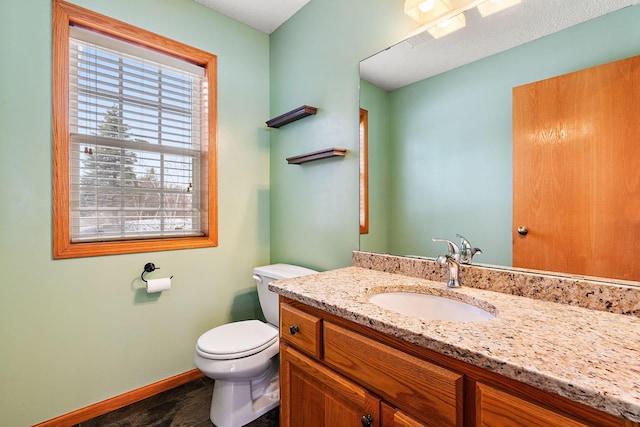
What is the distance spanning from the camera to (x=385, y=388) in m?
0.82

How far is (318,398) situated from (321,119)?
1519 millimetres

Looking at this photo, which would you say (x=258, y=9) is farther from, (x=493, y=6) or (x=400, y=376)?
(x=400, y=376)

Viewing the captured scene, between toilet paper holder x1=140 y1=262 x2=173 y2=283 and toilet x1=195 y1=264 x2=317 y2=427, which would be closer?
toilet x1=195 y1=264 x2=317 y2=427

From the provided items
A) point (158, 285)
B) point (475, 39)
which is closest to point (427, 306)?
point (475, 39)

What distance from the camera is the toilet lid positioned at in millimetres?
1466

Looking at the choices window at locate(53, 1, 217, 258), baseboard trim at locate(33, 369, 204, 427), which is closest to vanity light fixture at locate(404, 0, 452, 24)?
window at locate(53, 1, 217, 258)

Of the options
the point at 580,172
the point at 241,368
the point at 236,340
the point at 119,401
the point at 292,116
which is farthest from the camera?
the point at 292,116

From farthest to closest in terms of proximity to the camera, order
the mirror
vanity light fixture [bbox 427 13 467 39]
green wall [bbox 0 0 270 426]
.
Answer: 1. green wall [bbox 0 0 270 426]
2. vanity light fixture [bbox 427 13 467 39]
3. the mirror

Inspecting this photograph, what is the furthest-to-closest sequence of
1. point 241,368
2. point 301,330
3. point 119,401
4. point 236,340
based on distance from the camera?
point 119,401 → point 236,340 → point 241,368 → point 301,330

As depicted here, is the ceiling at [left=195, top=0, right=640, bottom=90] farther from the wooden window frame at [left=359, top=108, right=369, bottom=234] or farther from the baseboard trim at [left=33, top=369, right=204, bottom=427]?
the baseboard trim at [left=33, top=369, right=204, bottom=427]

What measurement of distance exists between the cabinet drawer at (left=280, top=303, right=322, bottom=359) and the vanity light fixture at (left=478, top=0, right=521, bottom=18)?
1376 mm

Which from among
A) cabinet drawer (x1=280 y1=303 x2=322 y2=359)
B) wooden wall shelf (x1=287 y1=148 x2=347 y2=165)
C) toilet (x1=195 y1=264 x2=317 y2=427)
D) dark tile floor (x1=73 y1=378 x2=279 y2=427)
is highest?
wooden wall shelf (x1=287 y1=148 x2=347 y2=165)

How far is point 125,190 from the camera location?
178 cm

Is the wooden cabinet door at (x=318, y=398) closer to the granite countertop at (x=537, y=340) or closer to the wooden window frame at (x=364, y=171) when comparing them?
the granite countertop at (x=537, y=340)
